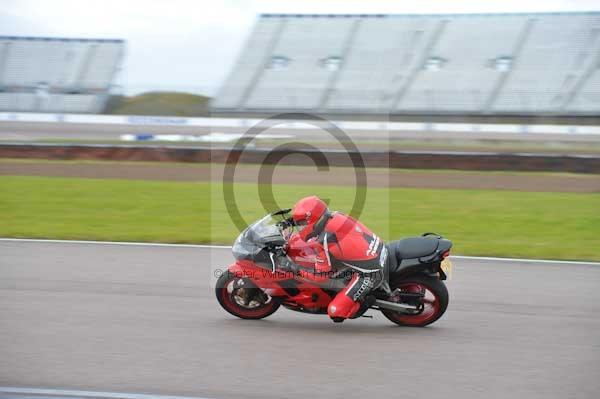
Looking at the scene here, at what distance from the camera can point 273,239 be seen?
7051mm

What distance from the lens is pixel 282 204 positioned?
15.9 metres

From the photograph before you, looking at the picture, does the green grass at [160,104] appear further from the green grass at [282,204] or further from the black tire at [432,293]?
the black tire at [432,293]

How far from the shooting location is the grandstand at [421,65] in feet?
124

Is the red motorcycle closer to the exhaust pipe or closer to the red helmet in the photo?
the exhaust pipe

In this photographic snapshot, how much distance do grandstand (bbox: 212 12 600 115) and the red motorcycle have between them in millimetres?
30592

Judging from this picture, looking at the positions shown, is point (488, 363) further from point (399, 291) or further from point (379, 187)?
point (379, 187)

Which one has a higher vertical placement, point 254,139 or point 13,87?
point 13,87

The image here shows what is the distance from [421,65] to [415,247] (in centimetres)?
3648

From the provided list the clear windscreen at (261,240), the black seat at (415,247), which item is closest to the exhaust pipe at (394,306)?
the black seat at (415,247)

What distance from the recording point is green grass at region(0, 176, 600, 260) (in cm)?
1234

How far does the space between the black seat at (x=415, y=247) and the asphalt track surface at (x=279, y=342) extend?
0.77 metres

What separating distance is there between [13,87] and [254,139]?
23.7 meters

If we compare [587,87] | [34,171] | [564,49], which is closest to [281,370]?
[34,171]

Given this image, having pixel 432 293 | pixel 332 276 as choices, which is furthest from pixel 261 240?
pixel 432 293
